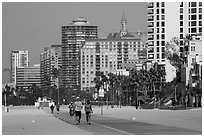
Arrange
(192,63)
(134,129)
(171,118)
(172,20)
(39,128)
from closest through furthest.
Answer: (134,129)
(39,128)
(171,118)
(192,63)
(172,20)

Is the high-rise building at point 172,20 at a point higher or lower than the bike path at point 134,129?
A: higher

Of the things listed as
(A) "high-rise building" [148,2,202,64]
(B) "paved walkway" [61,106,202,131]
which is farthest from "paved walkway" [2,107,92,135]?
(A) "high-rise building" [148,2,202,64]

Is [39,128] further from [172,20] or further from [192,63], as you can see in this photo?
[172,20]

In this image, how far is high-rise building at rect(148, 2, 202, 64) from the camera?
17500 cm

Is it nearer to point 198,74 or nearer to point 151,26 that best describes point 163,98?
point 198,74

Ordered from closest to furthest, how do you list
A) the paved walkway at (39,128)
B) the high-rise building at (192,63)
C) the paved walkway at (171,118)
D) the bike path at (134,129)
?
the bike path at (134,129), the paved walkway at (39,128), the paved walkway at (171,118), the high-rise building at (192,63)

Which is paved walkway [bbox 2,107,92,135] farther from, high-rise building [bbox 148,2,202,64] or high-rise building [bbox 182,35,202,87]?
high-rise building [bbox 148,2,202,64]

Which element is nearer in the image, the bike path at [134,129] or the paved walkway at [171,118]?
the bike path at [134,129]

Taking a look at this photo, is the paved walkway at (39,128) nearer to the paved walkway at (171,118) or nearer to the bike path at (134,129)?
the bike path at (134,129)

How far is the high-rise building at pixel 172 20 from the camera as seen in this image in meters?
175

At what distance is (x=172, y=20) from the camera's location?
578ft

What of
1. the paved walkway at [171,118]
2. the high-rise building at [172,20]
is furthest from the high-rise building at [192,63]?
the high-rise building at [172,20]

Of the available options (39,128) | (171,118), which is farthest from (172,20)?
(39,128)

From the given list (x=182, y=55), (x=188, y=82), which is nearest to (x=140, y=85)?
(x=182, y=55)
